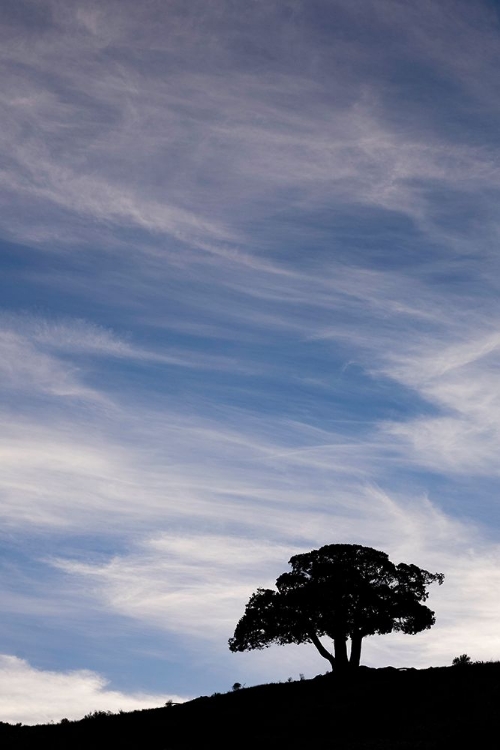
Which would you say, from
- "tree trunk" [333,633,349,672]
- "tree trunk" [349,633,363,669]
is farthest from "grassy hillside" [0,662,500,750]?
"tree trunk" [349,633,363,669]

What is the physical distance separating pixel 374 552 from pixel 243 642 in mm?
13067

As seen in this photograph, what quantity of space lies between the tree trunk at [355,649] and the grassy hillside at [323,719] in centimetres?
955

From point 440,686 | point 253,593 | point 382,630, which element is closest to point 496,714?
point 440,686

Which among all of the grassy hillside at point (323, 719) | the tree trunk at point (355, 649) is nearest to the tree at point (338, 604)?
the tree trunk at point (355, 649)

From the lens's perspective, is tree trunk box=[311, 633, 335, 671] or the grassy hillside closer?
the grassy hillside

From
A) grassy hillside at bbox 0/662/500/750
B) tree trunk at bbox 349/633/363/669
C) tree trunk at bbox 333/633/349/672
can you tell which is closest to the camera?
grassy hillside at bbox 0/662/500/750

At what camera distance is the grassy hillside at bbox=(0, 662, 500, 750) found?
31953mm

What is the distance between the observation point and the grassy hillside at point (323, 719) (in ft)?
105

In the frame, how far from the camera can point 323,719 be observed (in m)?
37.0

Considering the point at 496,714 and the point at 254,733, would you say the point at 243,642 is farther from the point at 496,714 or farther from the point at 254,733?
the point at 496,714

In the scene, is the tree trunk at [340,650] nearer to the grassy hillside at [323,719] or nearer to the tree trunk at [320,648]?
the tree trunk at [320,648]

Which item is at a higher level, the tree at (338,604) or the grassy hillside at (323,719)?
the tree at (338,604)

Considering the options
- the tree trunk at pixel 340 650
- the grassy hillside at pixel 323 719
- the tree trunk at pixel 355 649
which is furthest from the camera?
the tree trunk at pixel 355 649

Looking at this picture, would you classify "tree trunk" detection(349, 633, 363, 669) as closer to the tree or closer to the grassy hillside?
the tree
